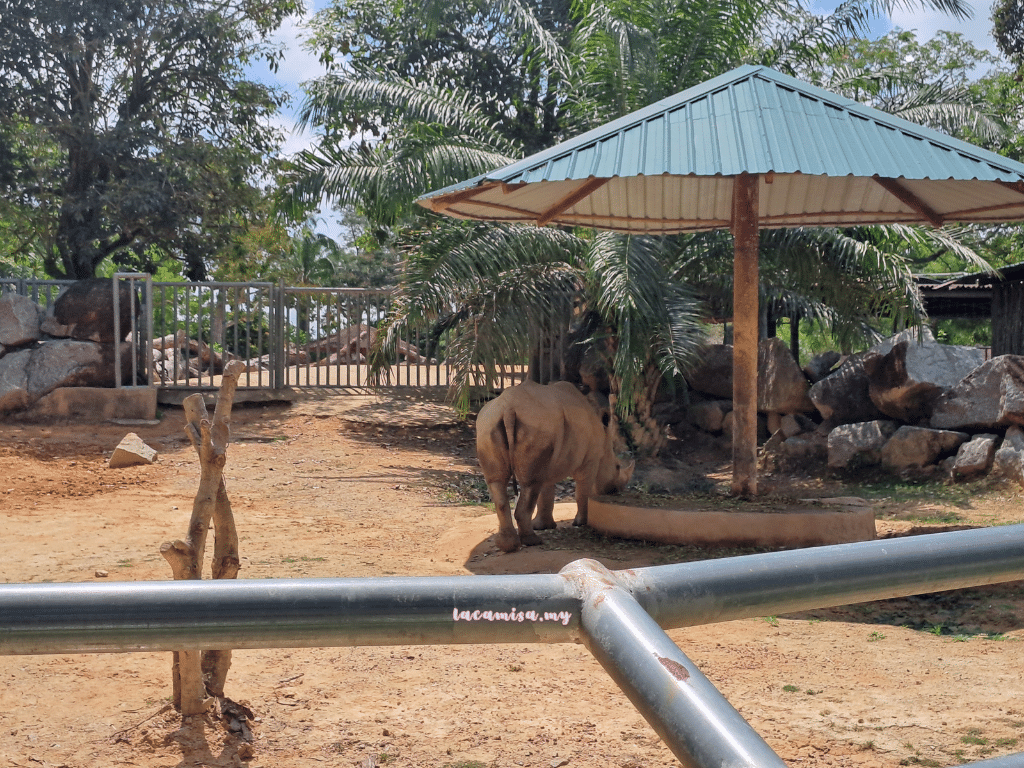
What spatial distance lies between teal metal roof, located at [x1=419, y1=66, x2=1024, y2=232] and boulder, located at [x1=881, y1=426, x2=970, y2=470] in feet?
12.7

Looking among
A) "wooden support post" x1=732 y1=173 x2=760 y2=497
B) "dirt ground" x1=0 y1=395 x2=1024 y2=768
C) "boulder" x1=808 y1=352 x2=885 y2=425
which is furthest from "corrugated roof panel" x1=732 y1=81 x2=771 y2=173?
"boulder" x1=808 y1=352 x2=885 y2=425

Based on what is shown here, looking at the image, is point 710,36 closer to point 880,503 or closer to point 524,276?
point 524,276

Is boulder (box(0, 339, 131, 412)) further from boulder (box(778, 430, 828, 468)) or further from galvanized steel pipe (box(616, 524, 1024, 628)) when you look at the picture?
galvanized steel pipe (box(616, 524, 1024, 628))

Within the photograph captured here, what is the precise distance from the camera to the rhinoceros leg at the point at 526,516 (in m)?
8.03

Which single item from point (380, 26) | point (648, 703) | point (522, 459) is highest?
point (380, 26)

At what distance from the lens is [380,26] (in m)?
21.4

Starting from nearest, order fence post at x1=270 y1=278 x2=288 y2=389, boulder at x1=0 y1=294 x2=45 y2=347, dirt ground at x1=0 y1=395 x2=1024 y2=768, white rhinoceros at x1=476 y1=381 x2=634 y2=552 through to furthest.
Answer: dirt ground at x1=0 y1=395 x2=1024 y2=768, white rhinoceros at x1=476 y1=381 x2=634 y2=552, boulder at x1=0 y1=294 x2=45 y2=347, fence post at x1=270 y1=278 x2=288 y2=389

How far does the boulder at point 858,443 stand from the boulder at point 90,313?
10324mm

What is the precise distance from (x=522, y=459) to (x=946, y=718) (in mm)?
4246

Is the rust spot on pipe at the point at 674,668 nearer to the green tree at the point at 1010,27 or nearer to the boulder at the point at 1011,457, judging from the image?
the boulder at the point at 1011,457

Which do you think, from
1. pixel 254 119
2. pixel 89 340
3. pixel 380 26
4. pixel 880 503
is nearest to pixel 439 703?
pixel 880 503

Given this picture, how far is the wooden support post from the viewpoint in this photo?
779 centimetres

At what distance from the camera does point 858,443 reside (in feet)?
40.7

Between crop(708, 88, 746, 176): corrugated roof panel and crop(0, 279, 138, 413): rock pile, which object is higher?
crop(708, 88, 746, 176): corrugated roof panel
